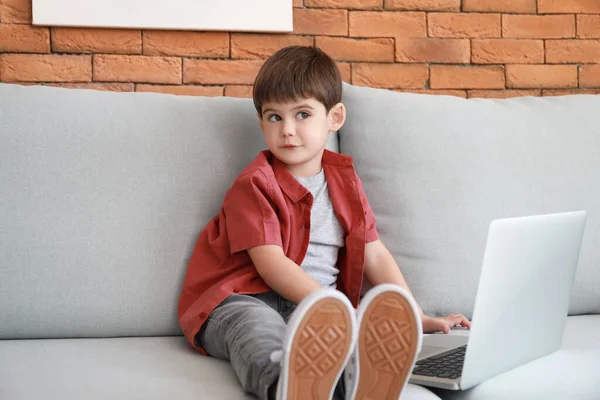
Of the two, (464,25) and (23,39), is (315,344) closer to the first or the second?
(23,39)

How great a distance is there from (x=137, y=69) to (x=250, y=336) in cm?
104

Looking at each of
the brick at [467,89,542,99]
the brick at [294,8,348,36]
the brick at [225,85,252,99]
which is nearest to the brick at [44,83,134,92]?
the brick at [225,85,252,99]

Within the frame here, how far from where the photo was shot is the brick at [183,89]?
6.64 feet

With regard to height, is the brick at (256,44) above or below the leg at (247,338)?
above

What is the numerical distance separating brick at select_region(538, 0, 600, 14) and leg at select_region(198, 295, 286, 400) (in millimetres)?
1417

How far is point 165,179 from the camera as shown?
1562mm

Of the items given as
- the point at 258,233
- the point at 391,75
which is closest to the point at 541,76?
the point at 391,75

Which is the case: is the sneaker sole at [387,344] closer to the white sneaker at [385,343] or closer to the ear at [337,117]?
the white sneaker at [385,343]

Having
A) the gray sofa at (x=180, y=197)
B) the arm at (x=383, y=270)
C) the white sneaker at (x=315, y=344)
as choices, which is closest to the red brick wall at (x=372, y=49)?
the gray sofa at (x=180, y=197)

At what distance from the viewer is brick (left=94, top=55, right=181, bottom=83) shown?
6.54ft

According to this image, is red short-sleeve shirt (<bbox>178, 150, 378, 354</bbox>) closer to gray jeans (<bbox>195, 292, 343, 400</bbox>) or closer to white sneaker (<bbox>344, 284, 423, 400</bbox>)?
gray jeans (<bbox>195, 292, 343, 400</bbox>)

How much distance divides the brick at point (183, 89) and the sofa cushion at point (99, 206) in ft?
1.34

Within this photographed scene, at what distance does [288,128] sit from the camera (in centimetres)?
152

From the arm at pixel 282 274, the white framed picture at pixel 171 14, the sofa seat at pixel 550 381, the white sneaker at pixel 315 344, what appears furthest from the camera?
the white framed picture at pixel 171 14
